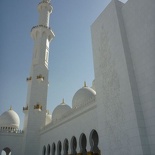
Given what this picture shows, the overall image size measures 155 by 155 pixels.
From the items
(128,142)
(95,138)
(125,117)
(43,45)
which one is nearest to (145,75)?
(125,117)

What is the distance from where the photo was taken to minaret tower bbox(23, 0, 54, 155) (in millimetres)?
17250

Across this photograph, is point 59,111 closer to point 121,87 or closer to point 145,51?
point 121,87

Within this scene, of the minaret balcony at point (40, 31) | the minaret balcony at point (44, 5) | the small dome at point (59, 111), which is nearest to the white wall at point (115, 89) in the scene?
the small dome at point (59, 111)

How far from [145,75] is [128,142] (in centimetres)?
253

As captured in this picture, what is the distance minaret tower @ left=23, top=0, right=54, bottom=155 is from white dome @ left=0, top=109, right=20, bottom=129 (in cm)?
301

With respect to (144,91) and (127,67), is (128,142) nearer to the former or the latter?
(144,91)

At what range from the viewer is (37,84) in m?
19.1

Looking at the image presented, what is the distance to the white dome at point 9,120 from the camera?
2005 centimetres

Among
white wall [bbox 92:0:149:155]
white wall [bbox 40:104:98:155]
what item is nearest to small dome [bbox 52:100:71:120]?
white wall [bbox 40:104:98:155]

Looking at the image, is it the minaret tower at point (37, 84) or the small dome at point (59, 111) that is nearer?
the minaret tower at point (37, 84)

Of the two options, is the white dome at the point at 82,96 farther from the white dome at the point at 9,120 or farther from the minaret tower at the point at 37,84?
the white dome at the point at 9,120

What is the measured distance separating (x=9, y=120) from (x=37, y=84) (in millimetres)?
5309

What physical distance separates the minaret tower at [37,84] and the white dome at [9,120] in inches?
118

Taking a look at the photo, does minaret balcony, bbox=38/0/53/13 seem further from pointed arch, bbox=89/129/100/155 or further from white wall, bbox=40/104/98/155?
pointed arch, bbox=89/129/100/155
